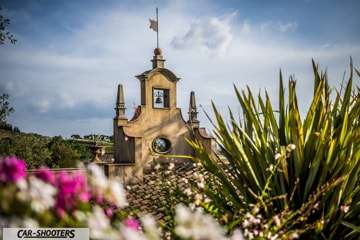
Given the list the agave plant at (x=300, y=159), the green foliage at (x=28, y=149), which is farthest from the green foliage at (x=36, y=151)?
the agave plant at (x=300, y=159)

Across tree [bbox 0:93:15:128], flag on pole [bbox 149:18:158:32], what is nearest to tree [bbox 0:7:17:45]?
tree [bbox 0:93:15:128]

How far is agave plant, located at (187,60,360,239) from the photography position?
2.90m

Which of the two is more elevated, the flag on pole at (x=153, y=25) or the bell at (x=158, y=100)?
the flag on pole at (x=153, y=25)

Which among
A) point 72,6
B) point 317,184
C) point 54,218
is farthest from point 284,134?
point 72,6

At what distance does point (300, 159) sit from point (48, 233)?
2071 millimetres

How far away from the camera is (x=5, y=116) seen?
6.97 meters

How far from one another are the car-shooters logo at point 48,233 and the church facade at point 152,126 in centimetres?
795

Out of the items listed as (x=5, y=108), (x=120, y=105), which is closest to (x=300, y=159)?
(x=5, y=108)

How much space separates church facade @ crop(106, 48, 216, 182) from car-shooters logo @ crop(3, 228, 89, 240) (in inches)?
313

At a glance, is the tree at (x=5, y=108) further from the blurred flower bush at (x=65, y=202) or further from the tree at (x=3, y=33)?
the blurred flower bush at (x=65, y=202)

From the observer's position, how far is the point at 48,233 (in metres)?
1.44

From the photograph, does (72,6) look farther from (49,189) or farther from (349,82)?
(49,189)

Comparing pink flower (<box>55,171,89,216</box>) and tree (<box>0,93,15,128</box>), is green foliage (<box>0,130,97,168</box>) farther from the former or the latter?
pink flower (<box>55,171,89,216</box>)

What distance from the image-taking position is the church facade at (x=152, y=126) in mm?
9820
